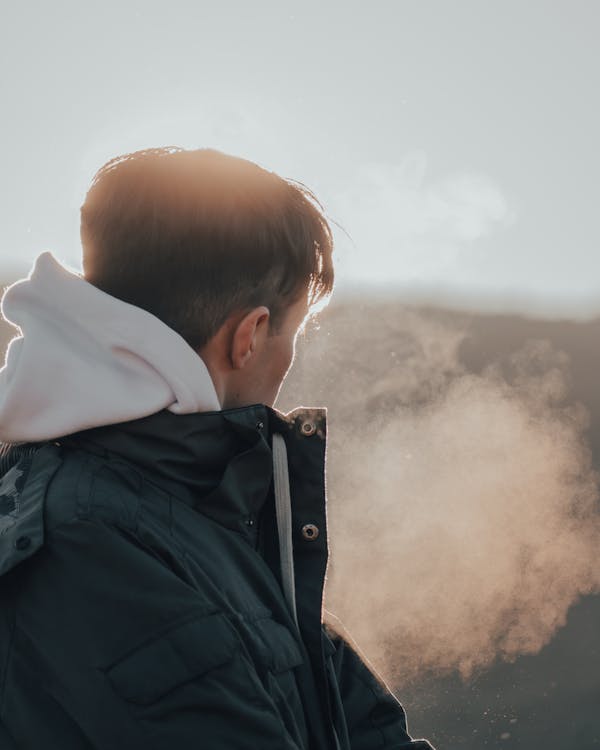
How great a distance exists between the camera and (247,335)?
68.2 inches

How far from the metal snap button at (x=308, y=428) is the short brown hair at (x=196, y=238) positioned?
0.19 meters

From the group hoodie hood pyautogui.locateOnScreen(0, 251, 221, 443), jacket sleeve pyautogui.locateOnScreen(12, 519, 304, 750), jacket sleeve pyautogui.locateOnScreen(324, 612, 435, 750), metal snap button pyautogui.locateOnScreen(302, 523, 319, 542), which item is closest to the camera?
jacket sleeve pyautogui.locateOnScreen(12, 519, 304, 750)

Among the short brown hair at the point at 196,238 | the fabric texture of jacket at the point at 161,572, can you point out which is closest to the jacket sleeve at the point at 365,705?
the fabric texture of jacket at the point at 161,572

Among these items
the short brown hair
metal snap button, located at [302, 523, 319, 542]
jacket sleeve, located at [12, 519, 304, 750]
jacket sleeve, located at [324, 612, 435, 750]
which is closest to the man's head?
the short brown hair

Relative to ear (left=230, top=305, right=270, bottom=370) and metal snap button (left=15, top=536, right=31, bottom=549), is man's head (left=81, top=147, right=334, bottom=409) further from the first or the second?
metal snap button (left=15, top=536, right=31, bottom=549)

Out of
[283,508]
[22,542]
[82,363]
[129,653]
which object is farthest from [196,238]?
[129,653]

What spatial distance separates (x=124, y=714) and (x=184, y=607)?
0.53ft

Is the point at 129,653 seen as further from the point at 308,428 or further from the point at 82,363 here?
the point at 308,428

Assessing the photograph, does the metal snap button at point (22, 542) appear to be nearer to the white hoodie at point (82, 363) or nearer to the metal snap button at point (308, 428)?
the white hoodie at point (82, 363)

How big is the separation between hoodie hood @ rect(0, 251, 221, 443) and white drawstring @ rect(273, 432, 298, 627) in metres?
0.21

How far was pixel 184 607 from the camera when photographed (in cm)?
134

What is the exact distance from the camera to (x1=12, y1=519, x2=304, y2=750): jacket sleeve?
127 cm

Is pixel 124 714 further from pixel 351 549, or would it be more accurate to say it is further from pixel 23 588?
pixel 351 549

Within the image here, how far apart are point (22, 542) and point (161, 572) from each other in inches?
7.9
